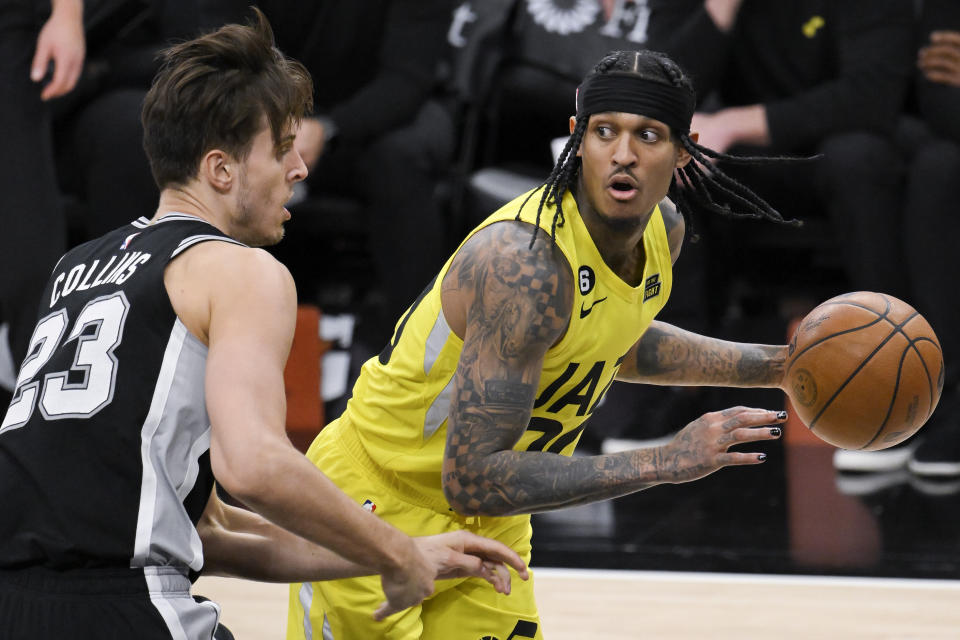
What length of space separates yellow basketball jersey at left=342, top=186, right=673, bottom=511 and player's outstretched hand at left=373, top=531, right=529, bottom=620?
468 millimetres

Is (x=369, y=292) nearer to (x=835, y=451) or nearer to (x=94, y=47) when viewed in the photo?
(x=94, y=47)

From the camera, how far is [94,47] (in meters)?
6.15

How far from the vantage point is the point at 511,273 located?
2471 millimetres

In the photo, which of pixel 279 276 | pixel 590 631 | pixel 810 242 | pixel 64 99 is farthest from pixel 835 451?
pixel 279 276

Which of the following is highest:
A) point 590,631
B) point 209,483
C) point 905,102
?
point 905,102

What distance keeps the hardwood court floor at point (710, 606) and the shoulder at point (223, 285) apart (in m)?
2.02

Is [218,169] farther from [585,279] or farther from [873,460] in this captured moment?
[873,460]

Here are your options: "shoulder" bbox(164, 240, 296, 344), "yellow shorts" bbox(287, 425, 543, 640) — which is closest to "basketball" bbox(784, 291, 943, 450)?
"yellow shorts" bbox(287, 425, 543, 640)

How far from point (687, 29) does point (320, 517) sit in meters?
4.21

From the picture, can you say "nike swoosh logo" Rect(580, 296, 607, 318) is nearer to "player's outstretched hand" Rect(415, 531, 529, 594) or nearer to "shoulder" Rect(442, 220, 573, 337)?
"shoulder" Rect(442, 220, 573, 337)

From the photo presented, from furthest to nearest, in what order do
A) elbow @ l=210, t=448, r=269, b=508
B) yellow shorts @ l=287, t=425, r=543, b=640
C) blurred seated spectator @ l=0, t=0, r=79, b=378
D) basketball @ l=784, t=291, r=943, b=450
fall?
blurred seated spectator @ l=0, t=0, r=79, b=378, basketball @ l=784, t=291, r=943, b=450, yellow shorts @ l=287, t=425, r=543, b=640, elbow @ l=210, t=448, r=269, b=508

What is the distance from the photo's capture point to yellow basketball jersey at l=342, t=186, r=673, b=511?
261cm

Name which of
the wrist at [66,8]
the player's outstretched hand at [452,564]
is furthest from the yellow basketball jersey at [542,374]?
the wrist at [66,8]

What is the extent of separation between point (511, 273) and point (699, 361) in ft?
2.52
